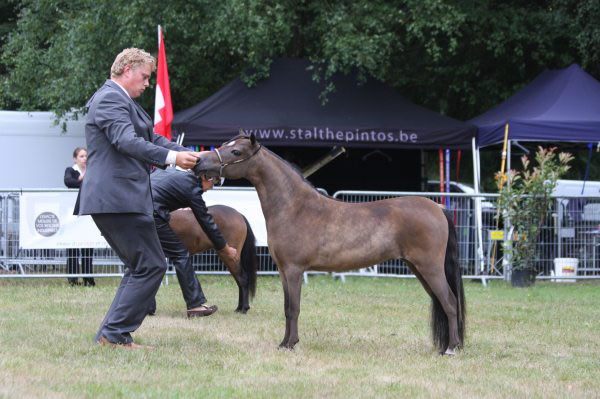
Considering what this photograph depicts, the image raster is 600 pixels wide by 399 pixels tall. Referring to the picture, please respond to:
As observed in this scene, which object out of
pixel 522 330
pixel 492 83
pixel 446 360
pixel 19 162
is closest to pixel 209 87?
pixel 19 162

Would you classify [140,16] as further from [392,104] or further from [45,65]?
[392,104]

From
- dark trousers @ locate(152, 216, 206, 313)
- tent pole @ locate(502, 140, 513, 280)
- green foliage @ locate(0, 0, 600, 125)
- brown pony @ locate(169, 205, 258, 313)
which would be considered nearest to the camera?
dark trousers @ locate(152, 216, 206, 313)

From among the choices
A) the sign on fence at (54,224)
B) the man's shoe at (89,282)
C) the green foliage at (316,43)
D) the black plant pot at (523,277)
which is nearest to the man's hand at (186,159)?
the sign on fence at (54,224)

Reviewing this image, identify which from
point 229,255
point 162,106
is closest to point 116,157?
point 229,255

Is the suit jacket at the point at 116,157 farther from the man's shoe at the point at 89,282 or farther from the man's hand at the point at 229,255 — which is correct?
the man's shoe at the point at 89,282

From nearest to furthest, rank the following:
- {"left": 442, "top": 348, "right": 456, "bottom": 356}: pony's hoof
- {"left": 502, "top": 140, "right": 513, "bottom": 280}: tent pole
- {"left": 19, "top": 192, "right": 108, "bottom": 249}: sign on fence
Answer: {"left": 442, "top": 348, "right": 456, "bottom": 356}: pony's hoof → {"left": 19, "top": 192, "right": 108, "bottom": 249}: sign on fence → {"left": 502, "top": 140, "right": 513, "bottom": 280}: tent pole

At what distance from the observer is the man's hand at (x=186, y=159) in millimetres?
6738

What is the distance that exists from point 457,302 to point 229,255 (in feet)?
10.5

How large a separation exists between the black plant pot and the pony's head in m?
Answer: 7.24

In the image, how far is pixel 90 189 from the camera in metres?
6.84

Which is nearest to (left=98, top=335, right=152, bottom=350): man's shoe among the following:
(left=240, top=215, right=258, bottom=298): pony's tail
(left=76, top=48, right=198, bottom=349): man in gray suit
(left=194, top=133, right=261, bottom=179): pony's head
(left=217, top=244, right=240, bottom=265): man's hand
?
(left=76, top=48, right=198, bottom=349): man in gray suit

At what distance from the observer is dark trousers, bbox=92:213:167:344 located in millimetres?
6918

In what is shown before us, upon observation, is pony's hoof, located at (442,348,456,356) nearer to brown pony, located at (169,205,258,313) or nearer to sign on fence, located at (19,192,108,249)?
brown pony, located at (169,205,258,313)

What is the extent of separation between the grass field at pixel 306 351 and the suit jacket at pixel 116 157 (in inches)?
44.4
